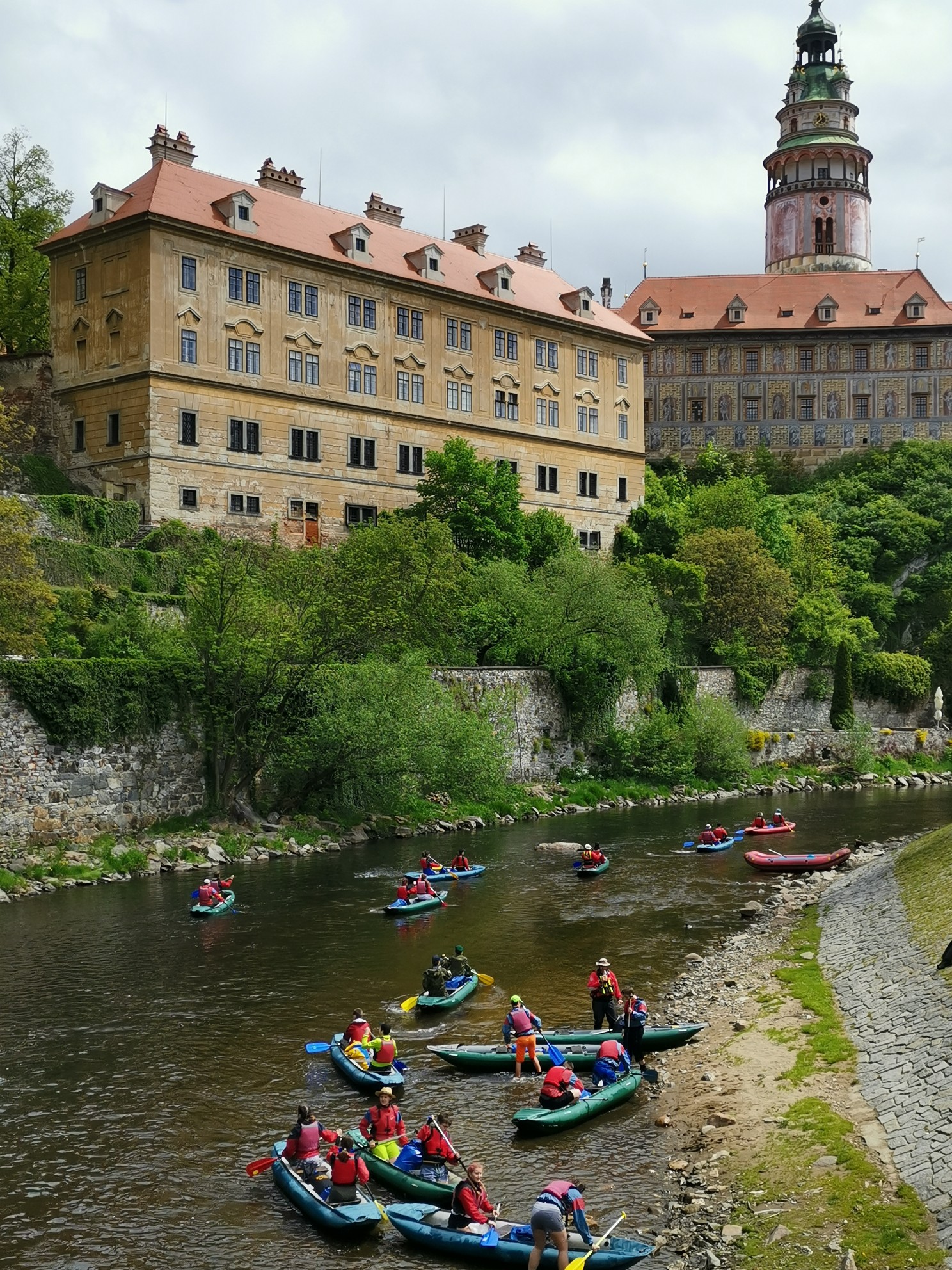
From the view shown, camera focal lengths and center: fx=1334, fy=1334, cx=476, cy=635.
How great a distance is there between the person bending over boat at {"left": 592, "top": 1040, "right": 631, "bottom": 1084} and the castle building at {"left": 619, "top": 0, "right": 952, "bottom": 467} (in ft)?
278

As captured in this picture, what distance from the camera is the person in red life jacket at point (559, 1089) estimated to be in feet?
61.3

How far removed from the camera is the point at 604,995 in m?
22.3

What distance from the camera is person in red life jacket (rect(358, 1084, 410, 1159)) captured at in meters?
17.2

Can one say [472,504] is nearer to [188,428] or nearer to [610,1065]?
[188,428]

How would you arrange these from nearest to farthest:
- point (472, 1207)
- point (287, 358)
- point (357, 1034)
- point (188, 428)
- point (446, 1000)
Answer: point (472, 1207)
point (357, 1034)
point (446, 1000)
point (188, 428)
point (287, 358)

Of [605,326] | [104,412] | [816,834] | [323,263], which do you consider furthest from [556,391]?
[816,834]

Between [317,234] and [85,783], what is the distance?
33.7 meters

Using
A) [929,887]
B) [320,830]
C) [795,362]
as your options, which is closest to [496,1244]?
[929,887]

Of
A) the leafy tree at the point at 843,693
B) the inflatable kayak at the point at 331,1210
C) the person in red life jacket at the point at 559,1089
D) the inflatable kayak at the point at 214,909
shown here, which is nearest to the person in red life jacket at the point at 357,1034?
the person in red life jacket at the point at 559,1089

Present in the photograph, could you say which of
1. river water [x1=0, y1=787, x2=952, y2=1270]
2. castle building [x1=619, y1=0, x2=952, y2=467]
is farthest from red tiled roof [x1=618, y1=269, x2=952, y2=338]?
river water [x1=0, y1=787, x2=952, y2=1270]

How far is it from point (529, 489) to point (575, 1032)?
164ft

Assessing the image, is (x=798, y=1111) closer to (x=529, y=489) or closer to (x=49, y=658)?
(x=49, y=658)

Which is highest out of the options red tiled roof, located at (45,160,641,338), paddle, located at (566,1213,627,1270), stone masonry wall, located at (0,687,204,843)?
red tiled roof, located at (45,160,641,338)

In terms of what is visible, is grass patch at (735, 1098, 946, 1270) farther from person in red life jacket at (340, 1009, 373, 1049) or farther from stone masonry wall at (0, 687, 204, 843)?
stone masonry wall at (0, 687, 204, 843)
